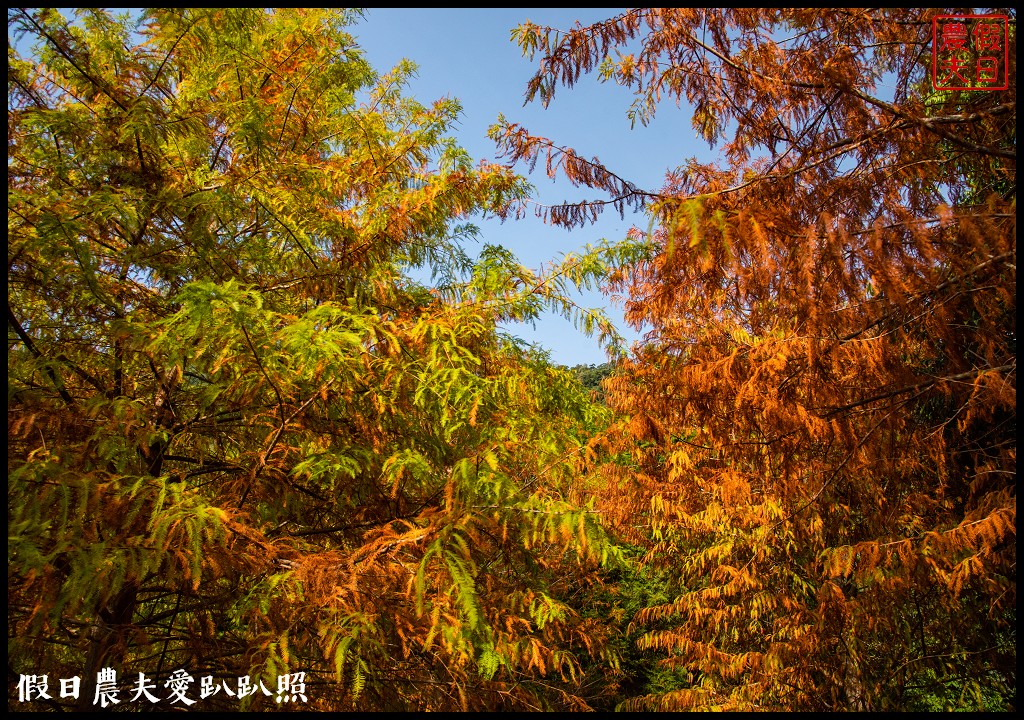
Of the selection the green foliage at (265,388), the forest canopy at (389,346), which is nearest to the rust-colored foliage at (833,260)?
the forest canopy at (389,346)

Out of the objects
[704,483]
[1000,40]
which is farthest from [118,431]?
[704,483]

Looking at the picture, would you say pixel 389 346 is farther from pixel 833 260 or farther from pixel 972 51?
pixel 972 51

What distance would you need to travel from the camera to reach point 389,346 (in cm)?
328

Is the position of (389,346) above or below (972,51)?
below

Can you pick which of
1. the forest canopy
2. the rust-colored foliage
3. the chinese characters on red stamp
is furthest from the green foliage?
the chinese characters on red stamp

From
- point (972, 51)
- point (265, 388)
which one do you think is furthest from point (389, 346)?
point (972, 51)

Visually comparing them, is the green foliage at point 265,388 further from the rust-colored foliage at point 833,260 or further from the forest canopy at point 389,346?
the rust-colored foliage at point 833,260

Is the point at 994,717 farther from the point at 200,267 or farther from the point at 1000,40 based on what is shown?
the point at 200,267

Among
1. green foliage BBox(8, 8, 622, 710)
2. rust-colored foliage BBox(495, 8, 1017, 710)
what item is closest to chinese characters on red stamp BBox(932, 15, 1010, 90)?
rust-colored foliage BBox(495, 8, 1017, 710)

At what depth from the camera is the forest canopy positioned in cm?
257

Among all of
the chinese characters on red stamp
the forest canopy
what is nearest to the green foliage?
the forest canopy

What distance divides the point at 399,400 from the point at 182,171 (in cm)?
221

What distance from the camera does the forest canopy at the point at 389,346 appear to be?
2.57 meters

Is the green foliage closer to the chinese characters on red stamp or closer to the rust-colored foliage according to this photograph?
the rust-colored foliage
